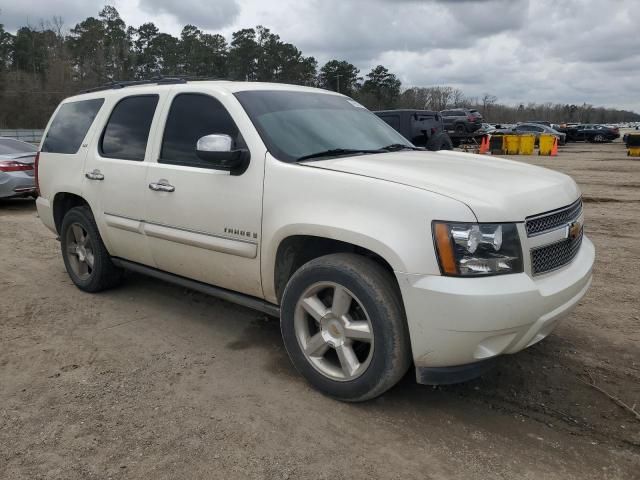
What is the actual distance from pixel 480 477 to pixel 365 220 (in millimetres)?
1344

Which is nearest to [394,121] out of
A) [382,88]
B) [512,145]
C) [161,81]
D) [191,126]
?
[161,81]

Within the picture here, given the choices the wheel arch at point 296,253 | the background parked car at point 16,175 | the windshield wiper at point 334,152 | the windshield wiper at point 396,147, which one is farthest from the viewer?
the background parked car at point 16,175

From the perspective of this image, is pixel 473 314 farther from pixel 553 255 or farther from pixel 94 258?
pixel 94 258

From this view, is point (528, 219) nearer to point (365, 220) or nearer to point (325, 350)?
point (365, 220)

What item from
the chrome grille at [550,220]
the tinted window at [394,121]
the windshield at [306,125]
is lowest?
the chrome grille at [550,220]

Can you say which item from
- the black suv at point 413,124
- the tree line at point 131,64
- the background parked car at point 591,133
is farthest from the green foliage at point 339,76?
the black suv at point 413,124

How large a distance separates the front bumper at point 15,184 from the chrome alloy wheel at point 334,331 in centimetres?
848

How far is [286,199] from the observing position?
3.21m

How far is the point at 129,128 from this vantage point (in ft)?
14.6

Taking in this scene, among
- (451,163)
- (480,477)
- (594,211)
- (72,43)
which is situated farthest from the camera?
(72,43)

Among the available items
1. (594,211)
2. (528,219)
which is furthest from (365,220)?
(594,211)

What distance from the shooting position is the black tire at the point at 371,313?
280cm

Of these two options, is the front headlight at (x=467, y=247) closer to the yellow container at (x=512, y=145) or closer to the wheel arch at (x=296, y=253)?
the wheel arch at (x=296, y=253)

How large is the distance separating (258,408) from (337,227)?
114 centimetres
